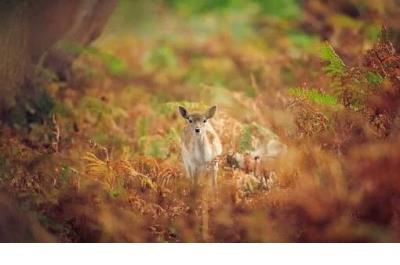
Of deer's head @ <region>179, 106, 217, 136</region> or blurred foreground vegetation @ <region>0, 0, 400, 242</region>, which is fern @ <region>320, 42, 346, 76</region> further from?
deer's head @ <region>179, 106, 217, 136</region>

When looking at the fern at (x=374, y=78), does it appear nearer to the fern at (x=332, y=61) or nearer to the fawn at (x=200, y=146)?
the fern at (x=332, y=61)

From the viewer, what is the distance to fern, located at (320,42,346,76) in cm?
439

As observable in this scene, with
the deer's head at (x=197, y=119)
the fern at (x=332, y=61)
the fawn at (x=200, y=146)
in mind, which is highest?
the fern at (x=332, y=61)

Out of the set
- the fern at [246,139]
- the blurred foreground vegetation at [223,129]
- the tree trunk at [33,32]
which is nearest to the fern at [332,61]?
the blurred foreground vegetation at [223,129]

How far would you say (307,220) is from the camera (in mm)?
4383

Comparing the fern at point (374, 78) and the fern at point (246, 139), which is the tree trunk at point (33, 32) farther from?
the fern at point (374, 78)

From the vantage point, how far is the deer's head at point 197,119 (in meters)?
4.41

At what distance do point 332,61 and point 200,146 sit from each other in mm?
623

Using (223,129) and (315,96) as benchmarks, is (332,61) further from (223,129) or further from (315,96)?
(223,129)

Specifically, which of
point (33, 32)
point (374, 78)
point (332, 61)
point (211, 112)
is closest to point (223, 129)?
point (211, 112)

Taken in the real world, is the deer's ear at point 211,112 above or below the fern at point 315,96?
below

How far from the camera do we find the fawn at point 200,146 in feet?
14.5

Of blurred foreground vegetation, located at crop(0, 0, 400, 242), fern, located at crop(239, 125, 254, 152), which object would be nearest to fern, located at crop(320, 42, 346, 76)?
blurred foreground vegetation, located at crop(0, 0, 400, 242)

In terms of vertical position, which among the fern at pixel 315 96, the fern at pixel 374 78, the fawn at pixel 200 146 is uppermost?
the fern at pixel 374 78
